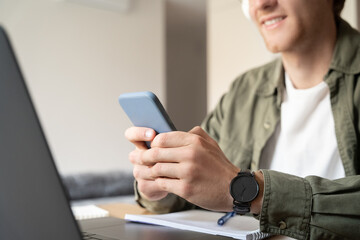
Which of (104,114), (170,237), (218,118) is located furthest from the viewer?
(104,114)

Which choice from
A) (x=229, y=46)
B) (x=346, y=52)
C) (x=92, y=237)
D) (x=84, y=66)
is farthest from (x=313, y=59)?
(x=84, y=66)

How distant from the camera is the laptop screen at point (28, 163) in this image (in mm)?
287

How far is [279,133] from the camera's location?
3.56ft

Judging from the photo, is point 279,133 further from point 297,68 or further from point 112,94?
point 112,94

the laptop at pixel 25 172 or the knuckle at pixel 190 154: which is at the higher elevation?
the laptop at pixel 25 172

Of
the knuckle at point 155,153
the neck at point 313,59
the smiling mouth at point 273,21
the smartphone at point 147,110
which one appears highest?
the smiling mouth at point 273,21

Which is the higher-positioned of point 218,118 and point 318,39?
point 318,39

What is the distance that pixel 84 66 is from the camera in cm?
289

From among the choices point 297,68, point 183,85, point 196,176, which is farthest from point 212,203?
point 183,85

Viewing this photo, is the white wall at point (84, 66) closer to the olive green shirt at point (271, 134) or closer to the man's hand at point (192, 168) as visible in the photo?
the olive green shirt at point (271, 134)

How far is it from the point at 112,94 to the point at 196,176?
8.46 feet

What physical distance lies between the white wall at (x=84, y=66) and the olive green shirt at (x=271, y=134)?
1780mm

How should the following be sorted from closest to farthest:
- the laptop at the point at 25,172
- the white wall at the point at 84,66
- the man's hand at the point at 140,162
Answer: the laptop at the point at 25,172
the man's hand at the point at 140,162
the white wall at the point at 84,66

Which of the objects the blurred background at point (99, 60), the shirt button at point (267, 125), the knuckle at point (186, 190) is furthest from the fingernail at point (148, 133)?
the blurred background at point (99, 60)
